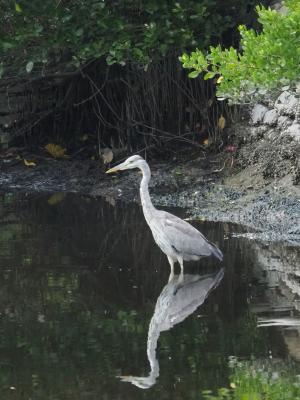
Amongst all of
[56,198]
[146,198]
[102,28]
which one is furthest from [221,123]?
[146,198]

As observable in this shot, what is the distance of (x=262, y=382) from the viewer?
22.0ft

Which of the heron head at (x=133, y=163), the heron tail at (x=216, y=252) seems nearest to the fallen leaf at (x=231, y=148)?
the heron head at (x=133, y=163)

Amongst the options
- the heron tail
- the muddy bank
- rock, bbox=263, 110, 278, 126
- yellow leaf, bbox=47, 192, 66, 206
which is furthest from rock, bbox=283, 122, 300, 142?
the heron tail

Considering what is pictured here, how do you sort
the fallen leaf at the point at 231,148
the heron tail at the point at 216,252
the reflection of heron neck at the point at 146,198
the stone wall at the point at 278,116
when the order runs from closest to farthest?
1. the heron tail at the point at 216,252
2. the reflection of heron neck at the point at 146,198
3. the stone wall at the point at 278,116
4. the fallen leaf at the point at 231,148

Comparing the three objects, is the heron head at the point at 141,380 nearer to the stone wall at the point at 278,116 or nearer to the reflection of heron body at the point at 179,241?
the reflection of heron body at the point at 179,241

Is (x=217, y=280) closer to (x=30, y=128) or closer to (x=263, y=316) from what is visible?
(x=263, y=316)

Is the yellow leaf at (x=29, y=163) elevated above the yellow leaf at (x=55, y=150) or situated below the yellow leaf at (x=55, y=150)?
below

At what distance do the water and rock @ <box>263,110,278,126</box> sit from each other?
259 cm

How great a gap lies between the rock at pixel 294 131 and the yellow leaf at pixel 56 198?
3477 mm

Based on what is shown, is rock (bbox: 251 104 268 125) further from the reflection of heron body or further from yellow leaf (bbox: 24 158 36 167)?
the reflection of heron body

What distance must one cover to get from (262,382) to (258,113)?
8.26m

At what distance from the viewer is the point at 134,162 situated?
36.2 ft

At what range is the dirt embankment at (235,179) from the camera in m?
12.5

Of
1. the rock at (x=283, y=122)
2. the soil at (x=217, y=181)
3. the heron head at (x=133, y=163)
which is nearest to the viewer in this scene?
the heron head at (x=133, y=163)
